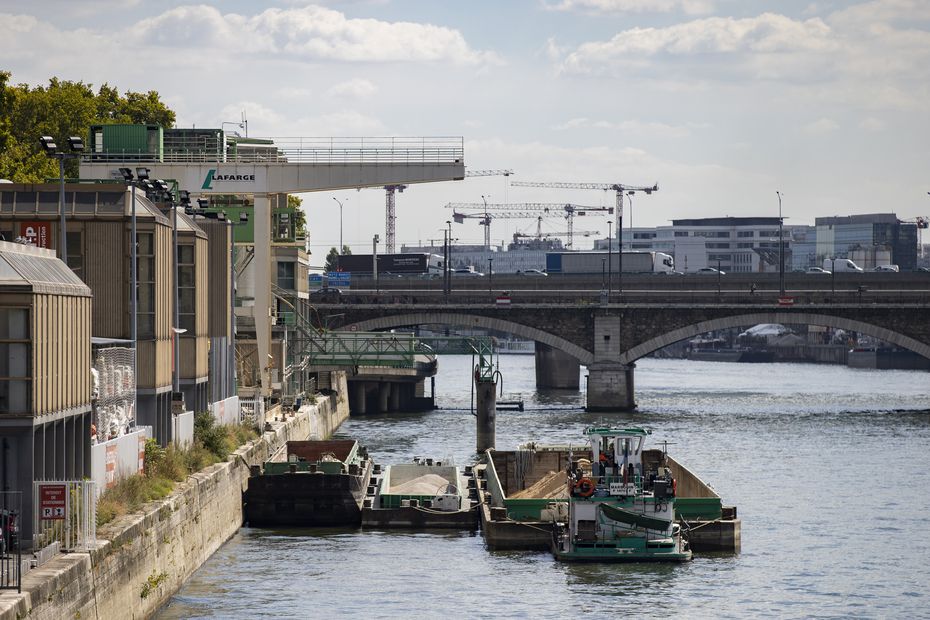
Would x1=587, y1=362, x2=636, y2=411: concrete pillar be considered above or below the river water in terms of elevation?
above

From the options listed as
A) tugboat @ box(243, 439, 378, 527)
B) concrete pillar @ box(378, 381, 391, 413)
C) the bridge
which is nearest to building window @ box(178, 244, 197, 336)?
tugboat @ box(243, 439, 378, 527)

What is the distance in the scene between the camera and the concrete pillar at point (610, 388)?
10994 centimetres

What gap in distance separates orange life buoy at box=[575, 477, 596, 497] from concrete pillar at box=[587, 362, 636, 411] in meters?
66.2

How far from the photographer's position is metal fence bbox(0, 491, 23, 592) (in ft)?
84.7

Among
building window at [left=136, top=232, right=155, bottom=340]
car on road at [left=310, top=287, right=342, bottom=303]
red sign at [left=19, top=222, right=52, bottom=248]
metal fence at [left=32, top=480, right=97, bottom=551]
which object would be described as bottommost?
metal fence at [left=32, top=480, right=97, bottom=551]

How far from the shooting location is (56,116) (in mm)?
90188

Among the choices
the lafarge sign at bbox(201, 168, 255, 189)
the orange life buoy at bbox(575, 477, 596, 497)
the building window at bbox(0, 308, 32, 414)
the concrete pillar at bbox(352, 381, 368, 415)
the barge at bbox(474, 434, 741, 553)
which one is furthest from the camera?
the concrete pillar at bbox(352, 381, 368, 415)

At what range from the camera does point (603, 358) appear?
112562 millimetres

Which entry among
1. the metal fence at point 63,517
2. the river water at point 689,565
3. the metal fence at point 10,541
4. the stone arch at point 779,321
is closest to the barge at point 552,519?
the river water at point 689,565

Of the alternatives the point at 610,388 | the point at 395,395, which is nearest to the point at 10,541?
the point at 395,395

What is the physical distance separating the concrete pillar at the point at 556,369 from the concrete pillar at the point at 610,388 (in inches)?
1115

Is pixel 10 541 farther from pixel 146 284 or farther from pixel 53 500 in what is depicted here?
pixel 146 284

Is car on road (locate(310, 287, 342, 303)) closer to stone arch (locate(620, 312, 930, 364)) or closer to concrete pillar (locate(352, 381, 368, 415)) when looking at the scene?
concrete pillar (locate(352, 381, 368, 415))

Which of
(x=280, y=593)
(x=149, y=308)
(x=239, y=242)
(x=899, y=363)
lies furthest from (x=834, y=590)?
(x=899, y=363)
